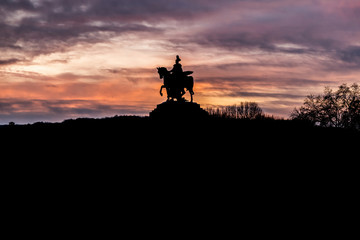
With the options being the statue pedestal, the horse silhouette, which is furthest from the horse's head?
the statue pedestal

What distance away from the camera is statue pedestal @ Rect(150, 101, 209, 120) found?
908 inches

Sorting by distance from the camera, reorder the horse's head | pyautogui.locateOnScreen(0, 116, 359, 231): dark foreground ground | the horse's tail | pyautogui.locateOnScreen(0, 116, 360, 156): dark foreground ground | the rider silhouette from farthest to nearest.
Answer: the horse's tail, the horse's head, the rider silhouette, pyautogui.locateOnScreen(0, 116, 360, 156): dark foreground ground, pyautogui.locateOnScreen(0, 116, 359, 231): dark foreground ground

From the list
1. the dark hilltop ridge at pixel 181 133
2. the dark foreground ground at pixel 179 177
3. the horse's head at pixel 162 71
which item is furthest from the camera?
the horse's head at pixel 162 71

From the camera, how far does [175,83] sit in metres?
23.2

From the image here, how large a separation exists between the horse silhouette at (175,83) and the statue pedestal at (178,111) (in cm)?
59

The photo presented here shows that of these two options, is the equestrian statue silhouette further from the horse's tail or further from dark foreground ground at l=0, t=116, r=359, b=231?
dark foreground ground at l=0, t=116, r=359, b=231

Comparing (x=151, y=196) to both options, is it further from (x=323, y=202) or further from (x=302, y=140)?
(x=302, y=140)

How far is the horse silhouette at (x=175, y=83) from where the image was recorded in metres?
23.3

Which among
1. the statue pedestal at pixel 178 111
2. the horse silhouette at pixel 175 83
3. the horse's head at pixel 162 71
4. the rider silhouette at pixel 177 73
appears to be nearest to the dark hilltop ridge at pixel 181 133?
the statue pedestal at pixel 178 111

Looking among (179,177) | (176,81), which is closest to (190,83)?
(176,81)

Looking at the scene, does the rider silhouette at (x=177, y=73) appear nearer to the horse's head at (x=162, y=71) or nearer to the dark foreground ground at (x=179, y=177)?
the horse's head at (x=162, y=71)

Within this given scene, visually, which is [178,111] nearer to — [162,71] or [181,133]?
[181,133]

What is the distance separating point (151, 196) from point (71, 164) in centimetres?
611

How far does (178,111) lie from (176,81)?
2201 millimetres
